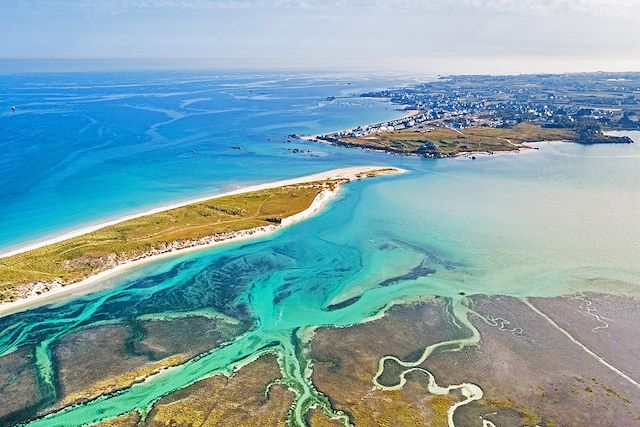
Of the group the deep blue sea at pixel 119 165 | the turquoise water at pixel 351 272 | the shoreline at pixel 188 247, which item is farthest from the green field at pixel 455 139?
the turquoise water at pixel 351 272

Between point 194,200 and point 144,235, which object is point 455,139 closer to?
point 194,200

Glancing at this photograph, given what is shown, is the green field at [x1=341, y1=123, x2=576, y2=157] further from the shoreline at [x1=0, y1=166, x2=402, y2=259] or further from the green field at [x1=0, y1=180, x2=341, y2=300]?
the green field at [x1=0, y1=180, x2=341, y2=300]

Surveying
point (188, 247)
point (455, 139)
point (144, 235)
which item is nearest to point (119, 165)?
point (144, 235)

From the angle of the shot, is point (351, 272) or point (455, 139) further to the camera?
point (455, 139)

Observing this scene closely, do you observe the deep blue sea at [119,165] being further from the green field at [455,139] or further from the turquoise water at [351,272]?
the turquoise water at [351,272]

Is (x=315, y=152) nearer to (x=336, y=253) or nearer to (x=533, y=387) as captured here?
(x=336, y=253)

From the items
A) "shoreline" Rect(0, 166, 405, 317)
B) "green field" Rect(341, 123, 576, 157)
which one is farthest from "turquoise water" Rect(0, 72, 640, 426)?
"green field" Rect(341, 123, 576, 157)
